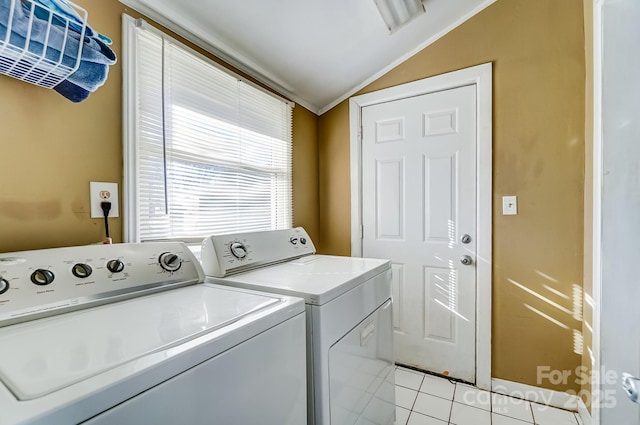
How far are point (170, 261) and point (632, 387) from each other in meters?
1.31

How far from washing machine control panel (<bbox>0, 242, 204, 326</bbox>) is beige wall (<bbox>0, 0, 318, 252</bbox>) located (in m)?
0.19

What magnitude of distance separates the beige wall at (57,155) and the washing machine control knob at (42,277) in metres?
0.24

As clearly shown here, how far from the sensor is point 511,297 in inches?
74.4

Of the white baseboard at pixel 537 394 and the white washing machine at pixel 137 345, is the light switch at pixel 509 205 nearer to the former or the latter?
the white baseboard at pixel 537 394

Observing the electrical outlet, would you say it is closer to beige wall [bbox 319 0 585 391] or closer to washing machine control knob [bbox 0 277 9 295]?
washing machine control knob [bbox 0 277 9 295]

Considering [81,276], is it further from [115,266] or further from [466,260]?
[466,260]

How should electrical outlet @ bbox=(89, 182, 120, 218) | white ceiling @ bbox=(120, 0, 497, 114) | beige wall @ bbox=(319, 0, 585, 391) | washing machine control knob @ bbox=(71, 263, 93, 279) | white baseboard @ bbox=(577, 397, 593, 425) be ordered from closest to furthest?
washing machine control knob @ bbox=(71, 263, 93, 279) < electrical outlet @ bbox=(89, 182, 120, 218) < white ceiling @ bbox=(120, 0, 497, 114) < white baseboard @ bbox=(577, 397, 593, 425) < beige wall @ bbox=(319, 0, 585, 391)

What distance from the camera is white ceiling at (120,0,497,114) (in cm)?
144

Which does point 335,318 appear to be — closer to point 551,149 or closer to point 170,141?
point 170,141

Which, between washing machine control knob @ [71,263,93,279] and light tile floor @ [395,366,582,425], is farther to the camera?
light tile floor @ [395,366,582,425]

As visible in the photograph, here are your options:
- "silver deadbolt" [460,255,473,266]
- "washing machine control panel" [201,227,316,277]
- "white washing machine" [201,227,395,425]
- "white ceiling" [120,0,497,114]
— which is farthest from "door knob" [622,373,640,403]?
"white ceiling" [120,0,497,114]

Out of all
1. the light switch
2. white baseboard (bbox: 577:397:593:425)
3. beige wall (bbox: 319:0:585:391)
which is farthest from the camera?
the light switch

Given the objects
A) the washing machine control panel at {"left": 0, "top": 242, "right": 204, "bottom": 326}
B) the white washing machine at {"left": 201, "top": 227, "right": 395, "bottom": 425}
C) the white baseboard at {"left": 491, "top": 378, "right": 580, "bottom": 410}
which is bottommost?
the white baseboard at {"left": 491, "top": 378, "right": 580, "bottom": 410}

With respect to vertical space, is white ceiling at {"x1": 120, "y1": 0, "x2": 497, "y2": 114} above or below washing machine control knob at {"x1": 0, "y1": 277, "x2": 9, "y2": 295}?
above
